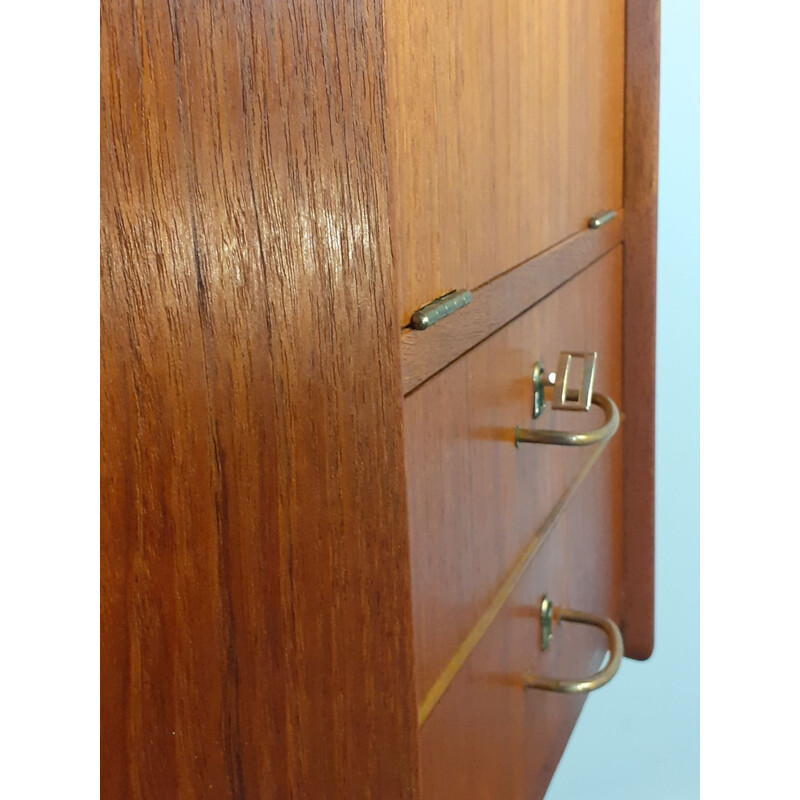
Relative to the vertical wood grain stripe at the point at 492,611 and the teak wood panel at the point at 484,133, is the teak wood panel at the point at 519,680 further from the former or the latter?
the teak wood panel at the point at 484,133

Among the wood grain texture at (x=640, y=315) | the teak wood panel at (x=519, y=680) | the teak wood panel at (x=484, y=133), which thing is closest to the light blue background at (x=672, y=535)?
the wood grain texture at (x=640, y=315)

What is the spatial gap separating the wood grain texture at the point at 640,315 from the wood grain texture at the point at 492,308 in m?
0.18

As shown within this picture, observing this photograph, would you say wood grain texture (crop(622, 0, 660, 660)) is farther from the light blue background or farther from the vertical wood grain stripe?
the vertical wood grain stripe

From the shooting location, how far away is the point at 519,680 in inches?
28.8

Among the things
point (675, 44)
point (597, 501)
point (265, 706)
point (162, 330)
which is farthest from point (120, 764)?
point (675, 44)

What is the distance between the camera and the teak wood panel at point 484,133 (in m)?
0.48

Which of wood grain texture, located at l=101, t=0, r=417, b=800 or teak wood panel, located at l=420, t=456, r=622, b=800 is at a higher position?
wood grain texture, located at l=101, t=0, r=417, b=800

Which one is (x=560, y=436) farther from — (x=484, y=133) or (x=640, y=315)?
(x=640, y=315)

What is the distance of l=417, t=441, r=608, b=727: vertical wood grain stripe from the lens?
55cm

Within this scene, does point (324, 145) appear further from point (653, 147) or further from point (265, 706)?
point (653, 147)

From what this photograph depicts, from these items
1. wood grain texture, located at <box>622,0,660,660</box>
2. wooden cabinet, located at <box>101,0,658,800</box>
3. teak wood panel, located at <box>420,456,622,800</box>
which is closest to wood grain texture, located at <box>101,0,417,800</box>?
wooden cabinet, located at <box>101,0,658,800</box>

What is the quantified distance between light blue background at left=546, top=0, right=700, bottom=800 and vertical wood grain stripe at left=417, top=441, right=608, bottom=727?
0.37 metres

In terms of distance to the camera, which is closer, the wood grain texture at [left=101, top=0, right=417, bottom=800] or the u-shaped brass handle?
the wood grain texture at [left=101, top=0, right=417, bottom=800]

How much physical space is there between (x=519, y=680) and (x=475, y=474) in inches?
7.7
